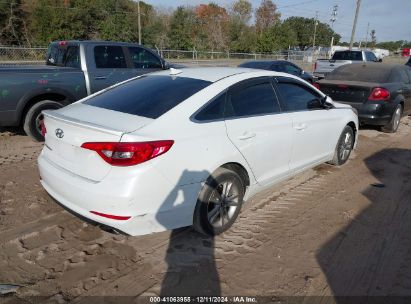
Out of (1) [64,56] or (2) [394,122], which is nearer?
(1) [64,56]

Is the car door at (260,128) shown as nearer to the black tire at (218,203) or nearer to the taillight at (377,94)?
the black tire at (218,203)

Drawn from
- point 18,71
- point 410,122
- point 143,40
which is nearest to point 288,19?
point 143,40

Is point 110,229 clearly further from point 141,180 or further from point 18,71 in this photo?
point 18,71

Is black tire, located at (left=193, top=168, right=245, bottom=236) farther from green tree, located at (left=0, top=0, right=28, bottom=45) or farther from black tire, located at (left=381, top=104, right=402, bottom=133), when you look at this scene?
green tree, located at (left=0, top=0, right=28, bottom=45)

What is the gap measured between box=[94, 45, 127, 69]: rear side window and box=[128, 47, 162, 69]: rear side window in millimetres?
243

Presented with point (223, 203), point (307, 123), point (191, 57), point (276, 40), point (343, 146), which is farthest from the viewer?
point (276, 40)

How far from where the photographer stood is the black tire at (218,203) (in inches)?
137

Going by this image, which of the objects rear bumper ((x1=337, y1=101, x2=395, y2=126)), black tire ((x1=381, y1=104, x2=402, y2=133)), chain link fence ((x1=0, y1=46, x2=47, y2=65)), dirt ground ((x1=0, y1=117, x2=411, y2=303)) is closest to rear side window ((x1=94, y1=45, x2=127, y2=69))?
dirt ground ((x1=0, y1=117, x2=411, y2=303))

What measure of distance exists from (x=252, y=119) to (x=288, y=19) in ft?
270

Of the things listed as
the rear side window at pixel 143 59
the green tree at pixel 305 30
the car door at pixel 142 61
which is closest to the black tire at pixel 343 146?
the car door at pixel 142 61

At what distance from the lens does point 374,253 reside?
361cm

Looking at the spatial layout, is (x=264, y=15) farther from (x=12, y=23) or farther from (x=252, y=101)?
(x=252, y=101)

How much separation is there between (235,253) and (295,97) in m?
2.27

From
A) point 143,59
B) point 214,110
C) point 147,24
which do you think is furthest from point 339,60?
point 147,24
